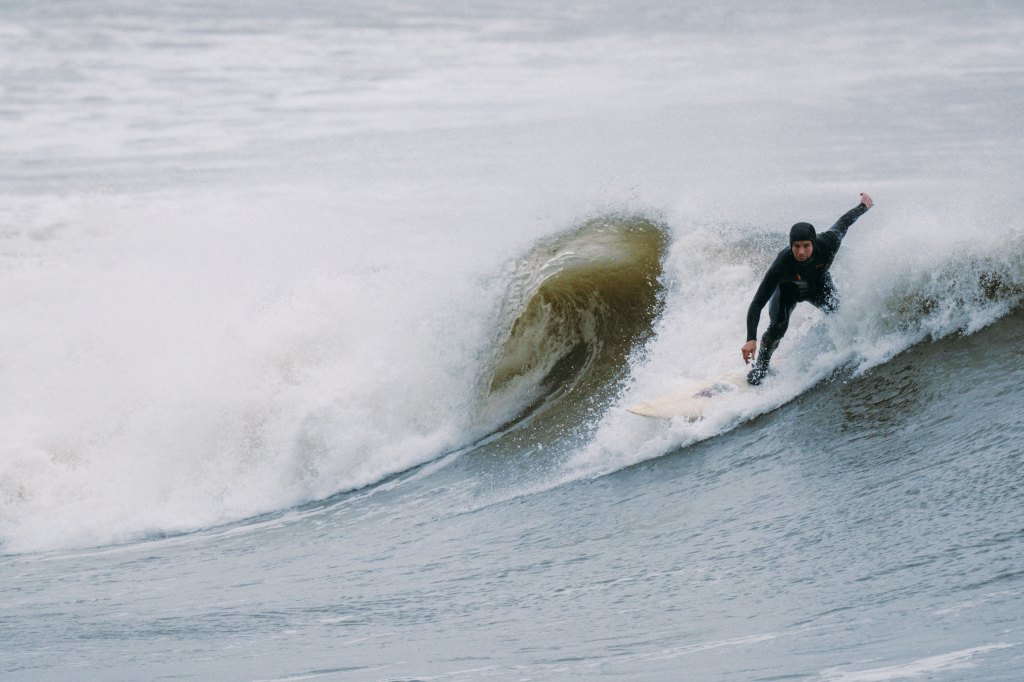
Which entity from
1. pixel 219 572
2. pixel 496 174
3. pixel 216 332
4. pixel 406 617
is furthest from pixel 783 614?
pixel 496 174

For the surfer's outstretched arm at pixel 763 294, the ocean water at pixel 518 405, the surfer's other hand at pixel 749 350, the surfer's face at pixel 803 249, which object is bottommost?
the ocean water at pixel 518 405

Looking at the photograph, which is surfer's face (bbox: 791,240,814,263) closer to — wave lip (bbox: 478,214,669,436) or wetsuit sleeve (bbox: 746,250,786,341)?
wetsuit sleeve (bbox: 746,250,786,341)

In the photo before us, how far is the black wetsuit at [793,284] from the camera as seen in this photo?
738cm

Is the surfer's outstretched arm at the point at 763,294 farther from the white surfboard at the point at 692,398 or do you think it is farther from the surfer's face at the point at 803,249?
the white surfboard at the point at 692,398

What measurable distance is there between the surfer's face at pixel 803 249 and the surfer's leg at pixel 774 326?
370 millimetres

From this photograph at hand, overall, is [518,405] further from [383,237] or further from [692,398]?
[383,237]

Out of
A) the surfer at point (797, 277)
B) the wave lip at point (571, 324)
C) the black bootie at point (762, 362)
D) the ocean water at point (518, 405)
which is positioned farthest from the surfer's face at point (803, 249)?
the wave lip at point (571, 324)

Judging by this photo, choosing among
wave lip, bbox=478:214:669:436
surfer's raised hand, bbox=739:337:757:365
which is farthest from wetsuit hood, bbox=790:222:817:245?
wave lip, bbox=478:214:669:436

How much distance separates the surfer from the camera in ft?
23.8

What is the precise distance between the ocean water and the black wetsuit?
1.75 ft

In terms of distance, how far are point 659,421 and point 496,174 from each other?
1095cm

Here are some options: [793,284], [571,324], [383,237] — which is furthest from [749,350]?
[383,237]

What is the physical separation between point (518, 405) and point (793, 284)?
119 inches

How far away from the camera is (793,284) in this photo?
757 cm
